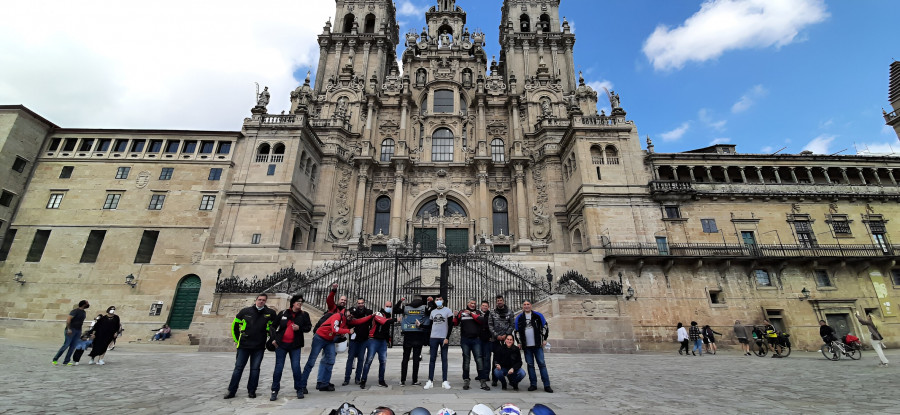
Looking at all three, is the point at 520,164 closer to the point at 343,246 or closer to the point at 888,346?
the point at 343,246

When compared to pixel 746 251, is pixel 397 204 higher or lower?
higher

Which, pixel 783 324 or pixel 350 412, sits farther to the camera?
pixel 783 324

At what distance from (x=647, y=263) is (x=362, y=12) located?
3712 cm

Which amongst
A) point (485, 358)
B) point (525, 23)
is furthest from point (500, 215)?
point (485, 358)

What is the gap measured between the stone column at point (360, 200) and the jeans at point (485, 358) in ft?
74.2

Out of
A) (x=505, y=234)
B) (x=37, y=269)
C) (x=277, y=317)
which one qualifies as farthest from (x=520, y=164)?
(x=37, y=269)

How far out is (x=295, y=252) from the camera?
22.8 m

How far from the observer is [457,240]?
30828 mm

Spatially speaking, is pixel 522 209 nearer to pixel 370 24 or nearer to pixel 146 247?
pixel 146 247

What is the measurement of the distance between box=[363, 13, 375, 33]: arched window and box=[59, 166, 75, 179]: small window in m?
28.3

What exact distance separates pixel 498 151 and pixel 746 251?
2008 cm

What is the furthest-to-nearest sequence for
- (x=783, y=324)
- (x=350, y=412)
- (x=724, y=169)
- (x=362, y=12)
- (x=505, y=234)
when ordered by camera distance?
(x=362, y=12)
(x=505, y=234)
(x=724, y=169)
(x=783, y=324)
(x=350, y=412)

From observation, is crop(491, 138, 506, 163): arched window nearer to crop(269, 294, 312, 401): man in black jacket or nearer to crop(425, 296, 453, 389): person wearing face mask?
crop(425, 296, 453, 389): person wearing face mask

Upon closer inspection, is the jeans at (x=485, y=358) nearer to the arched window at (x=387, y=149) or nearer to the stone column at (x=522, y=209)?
the stone column at (x=522, y=209)
